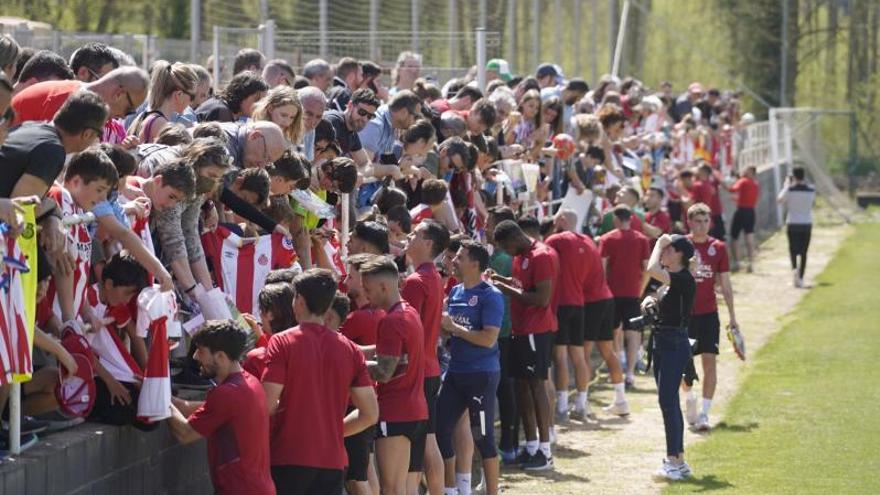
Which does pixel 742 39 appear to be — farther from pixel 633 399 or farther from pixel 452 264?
pixel 452 264

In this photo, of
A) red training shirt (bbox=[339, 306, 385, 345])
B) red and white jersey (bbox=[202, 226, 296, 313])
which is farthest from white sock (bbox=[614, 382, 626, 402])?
red and white jersey (bbox=[202, 226, 296, 313])

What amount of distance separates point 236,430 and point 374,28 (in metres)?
13.6

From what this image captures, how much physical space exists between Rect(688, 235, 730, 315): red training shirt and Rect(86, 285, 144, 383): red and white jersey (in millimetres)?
8698

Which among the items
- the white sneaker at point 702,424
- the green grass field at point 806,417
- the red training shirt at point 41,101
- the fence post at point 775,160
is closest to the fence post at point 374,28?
the green grass field at point 806,417

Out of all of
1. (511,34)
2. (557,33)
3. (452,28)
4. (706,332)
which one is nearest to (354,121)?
(706,332)

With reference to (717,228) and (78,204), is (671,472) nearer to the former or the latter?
(78,204)

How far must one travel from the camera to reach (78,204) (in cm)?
794

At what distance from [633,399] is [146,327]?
Result: 1067 cm

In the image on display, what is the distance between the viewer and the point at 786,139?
4778 centimetres

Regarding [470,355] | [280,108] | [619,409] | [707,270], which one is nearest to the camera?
[280,108]

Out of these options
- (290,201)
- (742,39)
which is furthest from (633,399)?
(742,39)

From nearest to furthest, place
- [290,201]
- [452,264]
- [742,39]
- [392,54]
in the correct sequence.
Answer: [290,201]
[452,264]
[392,54]
[742,39]

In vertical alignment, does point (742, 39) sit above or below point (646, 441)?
above

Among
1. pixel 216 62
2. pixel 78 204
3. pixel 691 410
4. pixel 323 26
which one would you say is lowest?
pixel 691 410
